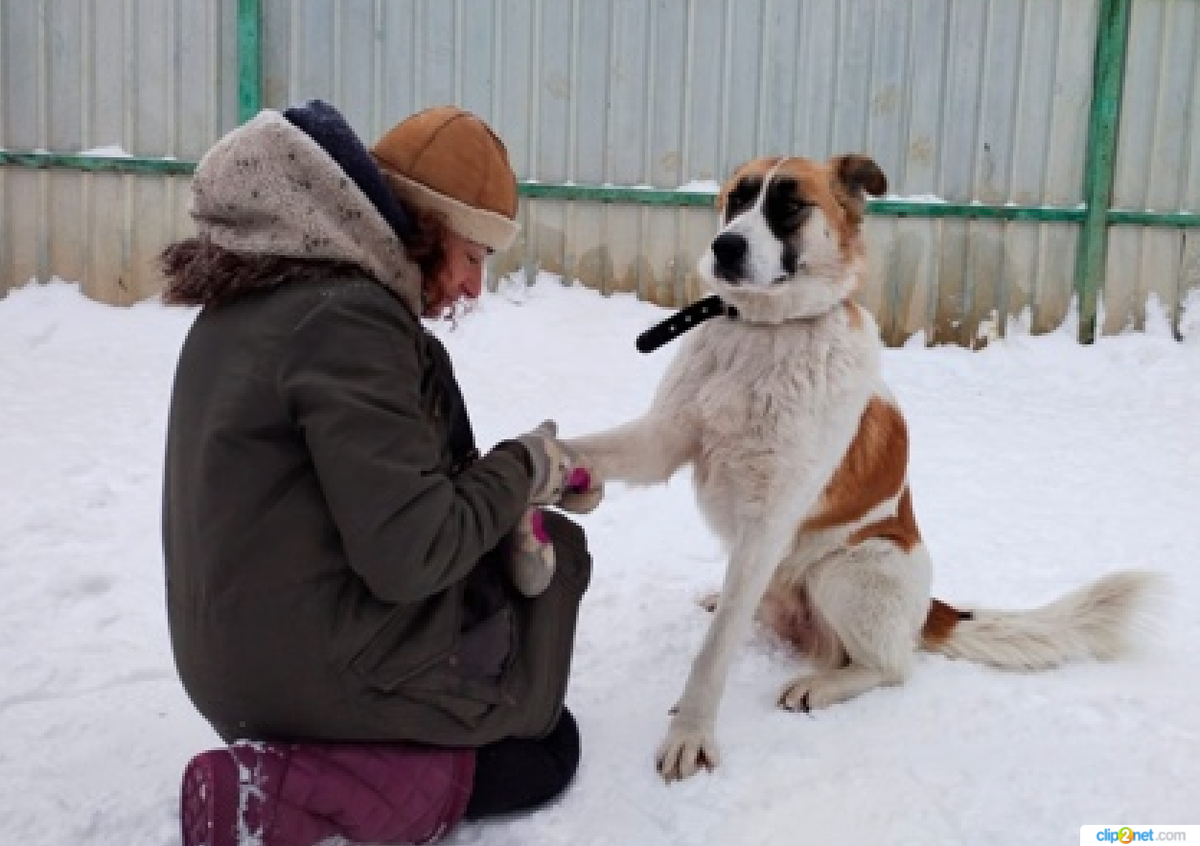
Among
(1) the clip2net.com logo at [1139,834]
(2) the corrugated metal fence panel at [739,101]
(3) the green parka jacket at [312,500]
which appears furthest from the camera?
(2) the corrugated metal fence panel at [739,101]

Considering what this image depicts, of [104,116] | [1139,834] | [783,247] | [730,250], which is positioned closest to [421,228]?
[730,250]

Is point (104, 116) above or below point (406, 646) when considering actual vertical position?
above

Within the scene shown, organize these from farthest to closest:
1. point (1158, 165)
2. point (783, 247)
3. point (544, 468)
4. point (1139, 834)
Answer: point (1158, 165) → point (783, 247) → point (1139, 834) → point (544, 468)

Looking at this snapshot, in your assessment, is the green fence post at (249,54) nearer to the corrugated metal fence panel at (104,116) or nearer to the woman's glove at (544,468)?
the corrugated metal fence panel at (104,116)

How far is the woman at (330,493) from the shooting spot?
61.5 inches

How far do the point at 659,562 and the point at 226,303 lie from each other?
188cm

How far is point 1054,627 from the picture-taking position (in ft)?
8.80

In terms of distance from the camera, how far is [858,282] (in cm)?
267

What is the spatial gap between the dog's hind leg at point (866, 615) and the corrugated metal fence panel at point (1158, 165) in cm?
427

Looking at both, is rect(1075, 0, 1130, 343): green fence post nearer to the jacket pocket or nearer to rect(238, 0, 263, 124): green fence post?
rect(238, 0, 263, 124): green fence post

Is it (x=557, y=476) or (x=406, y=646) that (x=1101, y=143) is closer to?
(x=557, y=476)

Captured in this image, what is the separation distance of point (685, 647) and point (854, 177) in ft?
3.97

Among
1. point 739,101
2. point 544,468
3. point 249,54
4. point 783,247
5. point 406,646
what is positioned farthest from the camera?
point 739,101

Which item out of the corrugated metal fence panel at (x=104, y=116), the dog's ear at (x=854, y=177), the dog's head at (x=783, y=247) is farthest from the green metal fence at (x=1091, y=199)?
the dog's head at (x=783, y=247)
